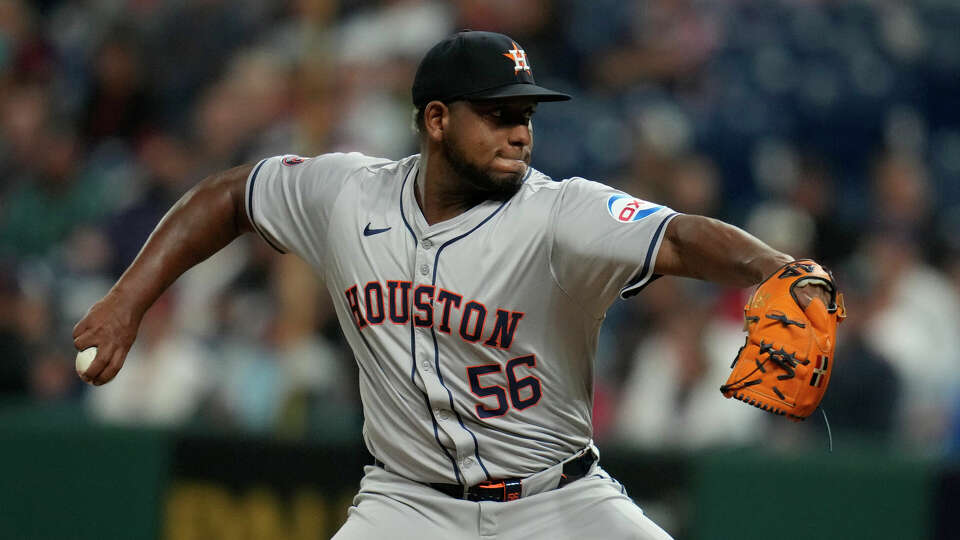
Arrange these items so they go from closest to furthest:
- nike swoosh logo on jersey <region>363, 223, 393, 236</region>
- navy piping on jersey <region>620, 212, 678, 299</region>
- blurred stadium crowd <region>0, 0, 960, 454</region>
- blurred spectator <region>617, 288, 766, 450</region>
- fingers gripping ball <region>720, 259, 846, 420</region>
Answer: fingers gripping ball <region>720, 259, 846, 420</region> < navy piping on jersey <region>620, 212, 678, 299</region> < nike swoosh logo on jersey <region>363, 223, 393, 236</region> < blurred spectator <region>617, 288, 766, 450</region> < blurred stadium crowd <region>0, 0, 960, 454</region>

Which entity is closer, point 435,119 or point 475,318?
point 475,318

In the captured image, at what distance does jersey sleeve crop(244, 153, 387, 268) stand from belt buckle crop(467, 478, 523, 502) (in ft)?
2.61

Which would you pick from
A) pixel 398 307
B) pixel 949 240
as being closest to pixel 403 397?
pixel 398 307

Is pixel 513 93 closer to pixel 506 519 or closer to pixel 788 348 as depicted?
pixel 788 348

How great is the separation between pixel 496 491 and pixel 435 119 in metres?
0.99

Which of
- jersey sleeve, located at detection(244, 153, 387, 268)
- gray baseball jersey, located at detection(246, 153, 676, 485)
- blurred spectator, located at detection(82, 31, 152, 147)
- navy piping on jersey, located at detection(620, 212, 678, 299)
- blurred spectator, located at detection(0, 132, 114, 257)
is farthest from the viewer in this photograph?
blurred spectator, located at detection(82, 31, 152, 147)

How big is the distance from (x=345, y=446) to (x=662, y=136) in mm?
2983

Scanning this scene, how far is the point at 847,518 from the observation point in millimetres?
5695

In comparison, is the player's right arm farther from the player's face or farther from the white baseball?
the player's face

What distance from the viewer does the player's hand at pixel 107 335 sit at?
367 centimetres

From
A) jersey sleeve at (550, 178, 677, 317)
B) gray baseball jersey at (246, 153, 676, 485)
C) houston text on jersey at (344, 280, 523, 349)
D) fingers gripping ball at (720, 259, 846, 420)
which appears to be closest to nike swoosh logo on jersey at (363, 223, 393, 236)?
gray baseball jersey at (246, 153, 676, 485)

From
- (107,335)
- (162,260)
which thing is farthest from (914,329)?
(107,335)

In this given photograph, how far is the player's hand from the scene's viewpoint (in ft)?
12.0

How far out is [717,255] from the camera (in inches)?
127
